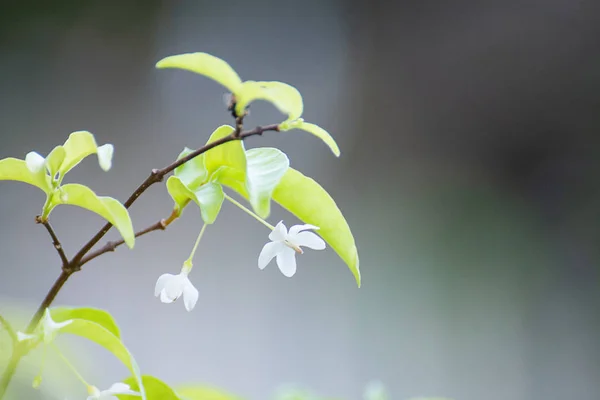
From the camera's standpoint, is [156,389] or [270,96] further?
[156,389]

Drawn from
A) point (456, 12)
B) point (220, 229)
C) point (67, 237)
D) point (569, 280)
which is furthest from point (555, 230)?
point (67, 237)

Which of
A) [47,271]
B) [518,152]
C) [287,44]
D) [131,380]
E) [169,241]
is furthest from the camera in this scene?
[518,152]

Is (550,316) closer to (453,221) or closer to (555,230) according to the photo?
(555,230)

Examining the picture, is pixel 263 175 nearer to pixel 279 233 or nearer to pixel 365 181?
pixel 279 233

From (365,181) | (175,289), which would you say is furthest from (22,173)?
(365,181)

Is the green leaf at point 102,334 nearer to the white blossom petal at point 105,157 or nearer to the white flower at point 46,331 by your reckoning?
the white flower at point 46,331

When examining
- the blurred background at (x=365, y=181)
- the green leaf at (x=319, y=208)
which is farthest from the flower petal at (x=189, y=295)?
the blurred background at (x=365, y=181)
